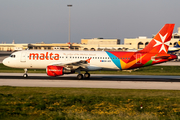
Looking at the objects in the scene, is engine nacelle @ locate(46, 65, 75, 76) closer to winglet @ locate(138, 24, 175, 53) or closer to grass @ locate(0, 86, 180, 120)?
grass @ locate(0, 86, 180, 120)

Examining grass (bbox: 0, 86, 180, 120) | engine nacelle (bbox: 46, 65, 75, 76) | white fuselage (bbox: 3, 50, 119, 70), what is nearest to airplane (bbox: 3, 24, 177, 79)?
white fuselage (bbox: 3, 50, 119, 70)

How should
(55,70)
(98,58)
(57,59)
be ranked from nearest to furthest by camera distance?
(55,70) → (57,59) → (98,58)

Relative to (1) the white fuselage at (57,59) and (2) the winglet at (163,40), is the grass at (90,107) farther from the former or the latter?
(2) the winglet at (163,40)

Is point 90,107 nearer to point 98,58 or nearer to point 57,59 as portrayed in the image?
point 98,58

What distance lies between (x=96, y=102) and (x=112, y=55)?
17.4 metres

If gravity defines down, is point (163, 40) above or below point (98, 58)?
above

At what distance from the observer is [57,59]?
35.3 meters

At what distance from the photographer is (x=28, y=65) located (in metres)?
35.7

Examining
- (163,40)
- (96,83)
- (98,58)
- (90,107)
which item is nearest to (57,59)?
(98,58)

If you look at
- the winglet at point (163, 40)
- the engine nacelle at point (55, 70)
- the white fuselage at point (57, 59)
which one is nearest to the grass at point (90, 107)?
the engine nacelle at point (55, 70)

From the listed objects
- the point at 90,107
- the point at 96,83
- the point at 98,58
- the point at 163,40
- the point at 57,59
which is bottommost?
the point at 90,107

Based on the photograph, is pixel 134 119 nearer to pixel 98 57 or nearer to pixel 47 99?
pixel 47 99

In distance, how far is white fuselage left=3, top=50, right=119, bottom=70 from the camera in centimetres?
3522

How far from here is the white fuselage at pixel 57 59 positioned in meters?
35.2
